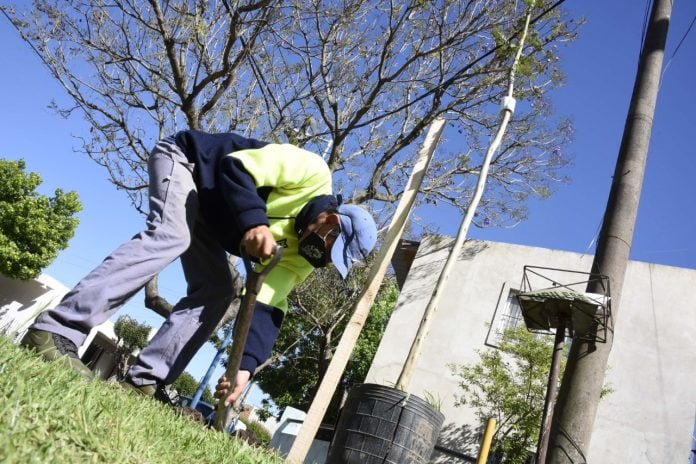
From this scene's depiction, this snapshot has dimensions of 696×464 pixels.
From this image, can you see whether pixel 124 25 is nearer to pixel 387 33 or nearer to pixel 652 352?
pixel 387 33

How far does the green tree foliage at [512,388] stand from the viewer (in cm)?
989

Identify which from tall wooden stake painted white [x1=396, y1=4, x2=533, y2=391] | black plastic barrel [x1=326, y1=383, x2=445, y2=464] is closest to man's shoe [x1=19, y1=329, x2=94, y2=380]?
black plastic barrel [x1=326, y1=383, x2=445, y2=464]

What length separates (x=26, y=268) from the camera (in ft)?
76.4

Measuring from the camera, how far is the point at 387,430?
2773mm

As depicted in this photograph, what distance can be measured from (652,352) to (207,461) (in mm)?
11415

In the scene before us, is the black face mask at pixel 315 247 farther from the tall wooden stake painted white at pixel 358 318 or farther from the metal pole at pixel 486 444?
the metal pole at pixel 486 444

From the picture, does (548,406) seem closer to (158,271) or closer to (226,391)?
(226,391)

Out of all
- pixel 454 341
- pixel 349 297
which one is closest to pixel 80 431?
pixel 454 341

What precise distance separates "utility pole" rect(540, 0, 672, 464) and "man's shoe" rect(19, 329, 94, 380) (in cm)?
324

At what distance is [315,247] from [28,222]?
24.9 m

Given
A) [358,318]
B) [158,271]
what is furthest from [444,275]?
[158,271]

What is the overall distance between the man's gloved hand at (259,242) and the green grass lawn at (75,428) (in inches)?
33.0

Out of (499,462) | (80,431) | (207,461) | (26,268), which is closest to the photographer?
(80,431)

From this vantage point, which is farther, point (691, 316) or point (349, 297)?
point (349, 297)
